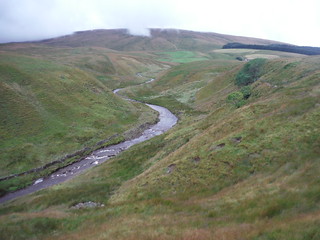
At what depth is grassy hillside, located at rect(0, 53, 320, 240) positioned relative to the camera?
13.4 metres

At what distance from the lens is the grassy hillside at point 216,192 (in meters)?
13.4

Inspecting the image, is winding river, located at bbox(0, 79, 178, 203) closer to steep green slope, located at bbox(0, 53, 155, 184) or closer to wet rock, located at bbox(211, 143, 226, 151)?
steep green slope, located at bbox(0, 53, 155, 184)

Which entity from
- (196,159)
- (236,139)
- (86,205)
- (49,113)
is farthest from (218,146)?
(49,113)

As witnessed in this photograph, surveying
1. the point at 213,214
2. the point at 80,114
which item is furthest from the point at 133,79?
the point at 213,214

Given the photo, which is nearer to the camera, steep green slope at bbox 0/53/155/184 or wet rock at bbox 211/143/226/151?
wet rock at bbox 211/143/226/151

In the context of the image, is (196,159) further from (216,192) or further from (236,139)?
(216,192)

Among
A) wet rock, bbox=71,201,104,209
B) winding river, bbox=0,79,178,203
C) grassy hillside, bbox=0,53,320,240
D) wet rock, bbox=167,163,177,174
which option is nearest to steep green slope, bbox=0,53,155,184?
winding river, bbox=0,79,178,203

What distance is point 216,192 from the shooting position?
2036 cm

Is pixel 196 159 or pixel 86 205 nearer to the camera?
pixel 86 205

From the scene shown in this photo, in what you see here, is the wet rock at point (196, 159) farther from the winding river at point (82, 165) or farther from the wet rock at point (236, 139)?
the winding river at point (82, 165)

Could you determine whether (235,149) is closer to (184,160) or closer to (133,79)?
(184,160)

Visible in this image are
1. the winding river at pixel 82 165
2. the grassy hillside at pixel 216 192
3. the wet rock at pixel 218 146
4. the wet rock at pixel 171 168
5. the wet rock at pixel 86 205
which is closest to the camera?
the grassy hillside at pixel 216 192

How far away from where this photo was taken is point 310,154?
20.5 m

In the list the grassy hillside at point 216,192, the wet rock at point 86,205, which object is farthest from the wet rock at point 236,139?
the wet rock at point 86,205
